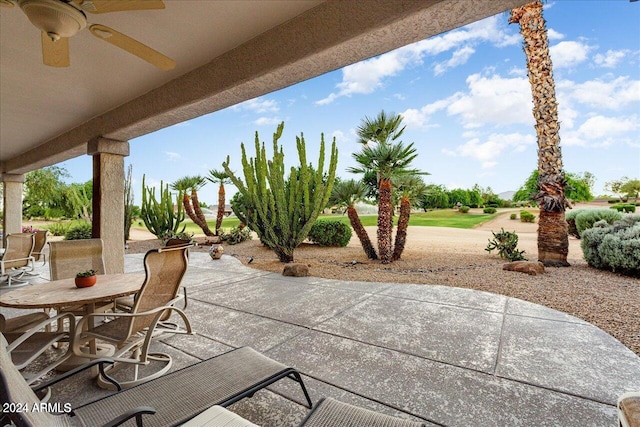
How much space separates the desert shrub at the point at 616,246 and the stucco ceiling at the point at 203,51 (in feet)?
19.0

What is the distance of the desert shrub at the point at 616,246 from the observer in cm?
543

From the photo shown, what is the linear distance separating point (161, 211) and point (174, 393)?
38.5 ft

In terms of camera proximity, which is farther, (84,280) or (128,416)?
(84,280)

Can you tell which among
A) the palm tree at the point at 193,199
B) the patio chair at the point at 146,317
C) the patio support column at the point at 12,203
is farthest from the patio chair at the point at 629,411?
the palm tree at the point at 193,199

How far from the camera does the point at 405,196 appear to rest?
319 inches

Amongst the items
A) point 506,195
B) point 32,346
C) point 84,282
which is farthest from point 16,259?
point 506,195

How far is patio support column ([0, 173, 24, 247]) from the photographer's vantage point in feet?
31.4

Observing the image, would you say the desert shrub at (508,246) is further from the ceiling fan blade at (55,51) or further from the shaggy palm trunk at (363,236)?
Result: the ceiling fan blade at (55,51)

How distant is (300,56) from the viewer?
2.67 m

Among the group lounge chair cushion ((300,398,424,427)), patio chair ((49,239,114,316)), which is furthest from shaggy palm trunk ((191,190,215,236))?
lounge chair cushion ((300,398,424,427))

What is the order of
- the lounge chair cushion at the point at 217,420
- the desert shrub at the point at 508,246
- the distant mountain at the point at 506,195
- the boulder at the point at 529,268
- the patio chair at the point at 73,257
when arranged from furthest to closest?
the distant mountain at the point at 506,195, the desert shrub at the point at 508,246, the boulder at the point at 529,268, the patio chair at the point at 73,257, the lounge chair cushion at the point at 217,420

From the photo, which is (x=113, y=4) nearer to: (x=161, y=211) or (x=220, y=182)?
(x=161, y=211)

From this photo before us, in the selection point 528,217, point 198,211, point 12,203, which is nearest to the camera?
point 12,203

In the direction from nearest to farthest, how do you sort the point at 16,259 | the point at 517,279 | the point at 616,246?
the point at 517,279 < the point at 616,246 < the point at 16,259
